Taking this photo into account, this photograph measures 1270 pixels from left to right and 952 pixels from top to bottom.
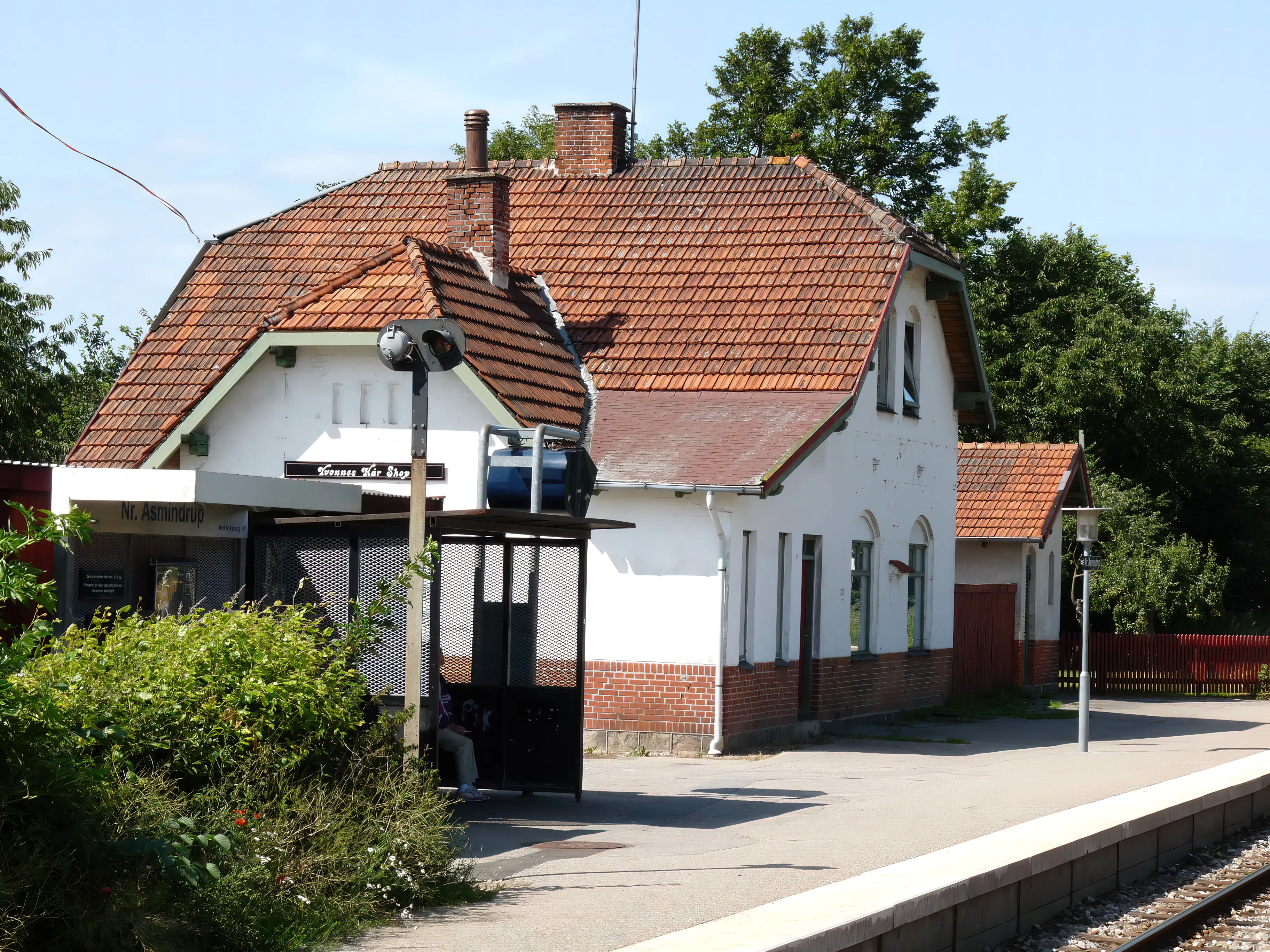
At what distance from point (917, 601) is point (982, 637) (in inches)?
168

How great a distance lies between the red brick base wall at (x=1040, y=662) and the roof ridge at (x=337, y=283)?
1519 cm

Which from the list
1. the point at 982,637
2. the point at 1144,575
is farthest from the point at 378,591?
the point at 1144,575

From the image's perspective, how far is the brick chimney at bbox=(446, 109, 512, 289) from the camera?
2266cm

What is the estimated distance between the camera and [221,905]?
7.65 metres

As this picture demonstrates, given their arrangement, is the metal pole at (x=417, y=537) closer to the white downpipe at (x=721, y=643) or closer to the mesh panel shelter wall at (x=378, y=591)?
the mesh panel shelter wall at (x=378, y=591)

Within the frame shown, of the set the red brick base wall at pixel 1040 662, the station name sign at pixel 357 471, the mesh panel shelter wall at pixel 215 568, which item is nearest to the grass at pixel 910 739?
the station name sign at pixel 357 471

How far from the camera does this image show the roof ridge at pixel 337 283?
66.6 ft

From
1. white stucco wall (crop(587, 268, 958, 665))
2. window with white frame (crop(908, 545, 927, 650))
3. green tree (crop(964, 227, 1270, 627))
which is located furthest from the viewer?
green tree (crop(964, 227, 1270, 627))

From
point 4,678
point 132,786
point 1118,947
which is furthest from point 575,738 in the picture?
point 4,678

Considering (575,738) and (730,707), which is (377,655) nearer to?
(575,738)

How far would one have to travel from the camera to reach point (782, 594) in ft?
67.7

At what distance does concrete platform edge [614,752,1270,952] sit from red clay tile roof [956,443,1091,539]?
16003 millimetres

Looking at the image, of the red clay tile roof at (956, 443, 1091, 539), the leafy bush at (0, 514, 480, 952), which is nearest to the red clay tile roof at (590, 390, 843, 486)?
the leafy bush at (0, 514, 480, 952)

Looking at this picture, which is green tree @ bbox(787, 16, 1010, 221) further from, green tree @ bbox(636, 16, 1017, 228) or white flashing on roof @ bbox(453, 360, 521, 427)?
white flashing on roof @ bbox(453, 360, 521, 427)
